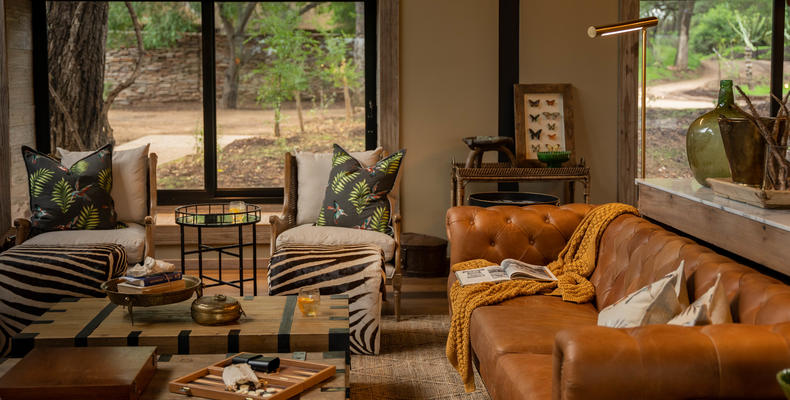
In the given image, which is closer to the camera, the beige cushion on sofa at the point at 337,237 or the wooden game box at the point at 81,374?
the wooden game box at the point at 81,374

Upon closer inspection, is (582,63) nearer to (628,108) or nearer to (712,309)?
(628,108)

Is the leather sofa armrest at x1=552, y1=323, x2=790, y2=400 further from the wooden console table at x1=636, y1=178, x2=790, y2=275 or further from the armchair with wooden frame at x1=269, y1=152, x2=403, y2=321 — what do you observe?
the armchair with wooden frame at x1=269, y1=152, x2=403, y2=321

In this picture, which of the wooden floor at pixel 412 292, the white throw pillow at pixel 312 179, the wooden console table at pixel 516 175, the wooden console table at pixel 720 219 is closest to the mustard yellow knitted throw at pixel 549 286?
the wooden console table at pixel 720 219

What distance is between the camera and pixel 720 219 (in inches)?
113

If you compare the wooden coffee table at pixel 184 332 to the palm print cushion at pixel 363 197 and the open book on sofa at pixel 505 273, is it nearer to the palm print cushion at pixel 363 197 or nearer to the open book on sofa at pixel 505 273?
the open book on sofa at pixel 505 273

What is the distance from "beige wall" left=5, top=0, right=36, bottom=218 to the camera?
19.2 ft

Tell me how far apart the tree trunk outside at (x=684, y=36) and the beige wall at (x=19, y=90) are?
5377 millimetres

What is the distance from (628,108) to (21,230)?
4386mm

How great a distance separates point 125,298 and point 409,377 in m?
1.34

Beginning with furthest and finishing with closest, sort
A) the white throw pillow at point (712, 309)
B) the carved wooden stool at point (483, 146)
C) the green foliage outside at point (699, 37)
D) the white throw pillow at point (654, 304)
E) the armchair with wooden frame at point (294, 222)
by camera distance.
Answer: the green foliage outside at point (699, 37)
the carved wooden stool at point (483, 146)
the armchair with wooden frame at point (294, 222)
the white throw pillow at point (654, 304)
the white throw pillow at point (712, 309)

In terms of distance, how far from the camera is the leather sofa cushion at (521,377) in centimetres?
230

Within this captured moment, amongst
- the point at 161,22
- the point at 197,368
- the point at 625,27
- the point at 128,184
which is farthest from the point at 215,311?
the point at 161,22

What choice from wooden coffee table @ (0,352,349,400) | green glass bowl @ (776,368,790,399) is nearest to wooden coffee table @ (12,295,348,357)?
wooden coffee table @ (0,352,349,400)

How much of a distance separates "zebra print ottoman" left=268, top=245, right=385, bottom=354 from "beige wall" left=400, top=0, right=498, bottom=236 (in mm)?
2034
